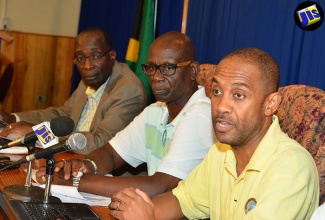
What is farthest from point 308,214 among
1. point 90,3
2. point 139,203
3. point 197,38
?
point 90,3

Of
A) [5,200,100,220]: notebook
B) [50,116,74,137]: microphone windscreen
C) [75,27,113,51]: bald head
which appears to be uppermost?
[75,27,113,51]: bald head

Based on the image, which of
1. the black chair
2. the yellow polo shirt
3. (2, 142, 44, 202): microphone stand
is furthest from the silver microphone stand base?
the black chair

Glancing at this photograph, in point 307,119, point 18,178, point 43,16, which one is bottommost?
point 18,178

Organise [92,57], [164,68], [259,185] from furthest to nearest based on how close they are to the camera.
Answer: [92,57], [164,68], [259,185]

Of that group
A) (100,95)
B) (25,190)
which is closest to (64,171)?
(25,190)

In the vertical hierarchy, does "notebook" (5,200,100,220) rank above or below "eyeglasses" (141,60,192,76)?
below

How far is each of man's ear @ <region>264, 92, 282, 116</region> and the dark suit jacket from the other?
59.6 inches

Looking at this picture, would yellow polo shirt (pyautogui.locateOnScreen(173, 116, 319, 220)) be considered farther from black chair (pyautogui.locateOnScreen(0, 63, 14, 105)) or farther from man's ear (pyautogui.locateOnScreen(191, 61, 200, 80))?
black chair (pyautogui.locateOnScreen(0, 63, 14, 105))

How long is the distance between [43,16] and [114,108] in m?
3.89

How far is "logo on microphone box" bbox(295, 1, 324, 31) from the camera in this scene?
3100mm

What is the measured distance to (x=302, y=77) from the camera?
3207 mm

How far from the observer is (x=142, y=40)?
15.6 feet

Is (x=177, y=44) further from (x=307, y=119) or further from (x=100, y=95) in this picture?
(x=100, y=95)

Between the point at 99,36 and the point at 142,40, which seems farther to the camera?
the point at 142,40
